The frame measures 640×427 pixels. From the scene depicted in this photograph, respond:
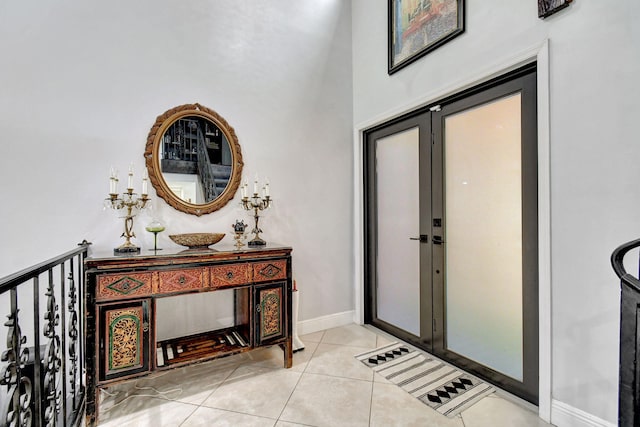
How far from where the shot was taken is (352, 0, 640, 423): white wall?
153 cm

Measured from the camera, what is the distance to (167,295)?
2.01 metres

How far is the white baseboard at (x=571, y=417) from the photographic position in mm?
1596

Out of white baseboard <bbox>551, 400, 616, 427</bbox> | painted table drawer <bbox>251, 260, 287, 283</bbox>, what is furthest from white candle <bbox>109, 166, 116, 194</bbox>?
white baseboard <bbox>551, 400, 616, 427</bbox>

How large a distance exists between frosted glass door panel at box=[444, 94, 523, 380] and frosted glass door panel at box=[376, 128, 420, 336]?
35 centimetres

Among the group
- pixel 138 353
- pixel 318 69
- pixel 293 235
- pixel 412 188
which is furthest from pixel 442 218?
pixel 138 353

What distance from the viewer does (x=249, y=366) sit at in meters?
2.48

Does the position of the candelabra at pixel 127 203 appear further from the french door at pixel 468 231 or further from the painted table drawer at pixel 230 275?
the french door at pixel 468 231

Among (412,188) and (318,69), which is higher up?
(318,69)

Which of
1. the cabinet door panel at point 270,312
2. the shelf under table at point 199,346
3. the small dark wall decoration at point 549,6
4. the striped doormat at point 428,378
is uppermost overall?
the small dark wall decoration at point 549,6

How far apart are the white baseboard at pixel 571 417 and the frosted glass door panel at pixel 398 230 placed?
45.1 inches

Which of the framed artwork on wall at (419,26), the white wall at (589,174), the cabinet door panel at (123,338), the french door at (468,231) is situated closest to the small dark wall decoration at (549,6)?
the white wall at (589,174)

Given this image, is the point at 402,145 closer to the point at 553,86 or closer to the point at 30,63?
the point at 553,86

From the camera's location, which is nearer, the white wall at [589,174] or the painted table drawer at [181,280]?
the white wall at [589,174]

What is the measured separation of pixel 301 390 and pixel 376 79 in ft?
9.60
